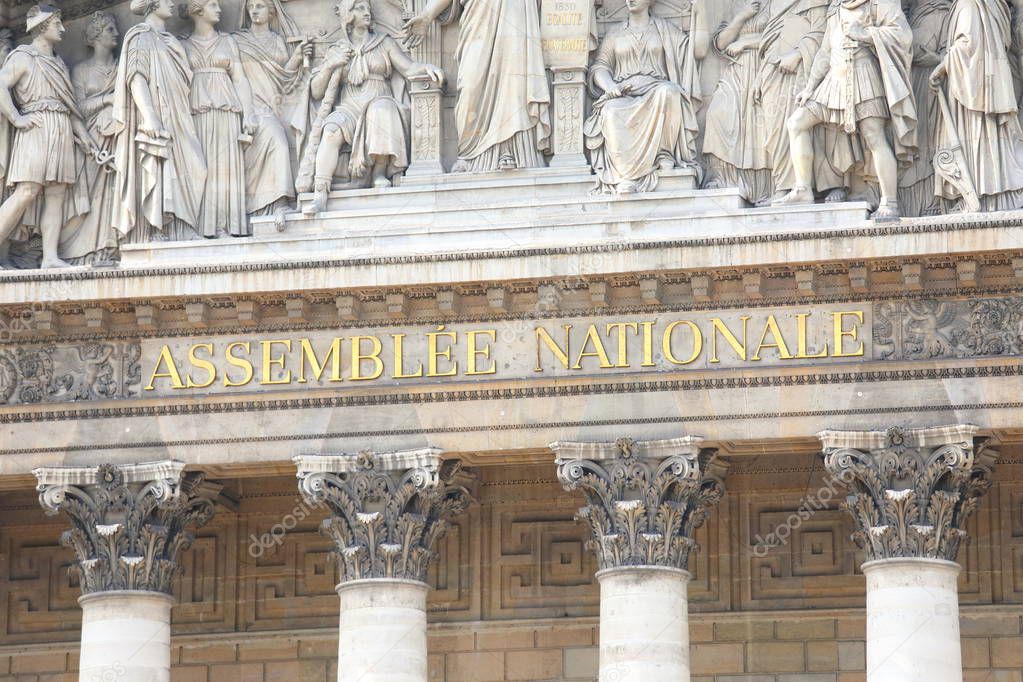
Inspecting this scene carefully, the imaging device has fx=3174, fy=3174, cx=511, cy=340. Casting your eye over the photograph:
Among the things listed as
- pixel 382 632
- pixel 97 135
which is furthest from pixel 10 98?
pixel 382 632

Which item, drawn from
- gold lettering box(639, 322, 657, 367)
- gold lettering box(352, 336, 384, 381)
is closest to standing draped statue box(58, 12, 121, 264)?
gold lettering box(352, 336, 384, 381)

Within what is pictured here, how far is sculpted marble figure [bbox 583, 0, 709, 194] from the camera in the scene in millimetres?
32062

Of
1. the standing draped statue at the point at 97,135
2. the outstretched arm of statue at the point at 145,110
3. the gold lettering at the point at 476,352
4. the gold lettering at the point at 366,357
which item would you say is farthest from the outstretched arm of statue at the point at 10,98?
the gold lettering at the point at 476,352

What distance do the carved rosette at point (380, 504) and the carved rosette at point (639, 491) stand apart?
4.62 feet

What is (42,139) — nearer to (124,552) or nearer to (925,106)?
(124,552)

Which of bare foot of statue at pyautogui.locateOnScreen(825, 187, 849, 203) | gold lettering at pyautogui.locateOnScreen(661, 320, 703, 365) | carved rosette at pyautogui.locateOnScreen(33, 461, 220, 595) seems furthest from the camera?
carved rosette at pyautogui.locateOnScreen(33, 461, 220, 595)

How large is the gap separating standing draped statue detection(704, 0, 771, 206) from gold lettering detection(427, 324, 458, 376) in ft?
9.98

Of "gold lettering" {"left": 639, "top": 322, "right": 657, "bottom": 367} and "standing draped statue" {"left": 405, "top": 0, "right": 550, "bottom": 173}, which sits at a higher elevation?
"standing draped statue" {"left": 405, "top": 0, "right": 550, "bottom": 173}

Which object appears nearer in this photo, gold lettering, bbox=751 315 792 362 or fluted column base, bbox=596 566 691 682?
fluted column base, bbox=596 566 691 682

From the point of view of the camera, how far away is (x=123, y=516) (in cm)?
3216

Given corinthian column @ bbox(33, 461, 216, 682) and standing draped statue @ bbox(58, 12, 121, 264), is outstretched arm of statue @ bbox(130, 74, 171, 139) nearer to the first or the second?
standing draped statue @ bbox(58, 12, 121, 264)

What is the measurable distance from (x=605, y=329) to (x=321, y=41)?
15.2 ft

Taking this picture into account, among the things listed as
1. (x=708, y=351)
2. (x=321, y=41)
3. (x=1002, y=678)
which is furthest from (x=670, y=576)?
(x=321, y=41)

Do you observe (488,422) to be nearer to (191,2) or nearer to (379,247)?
(379,247)
